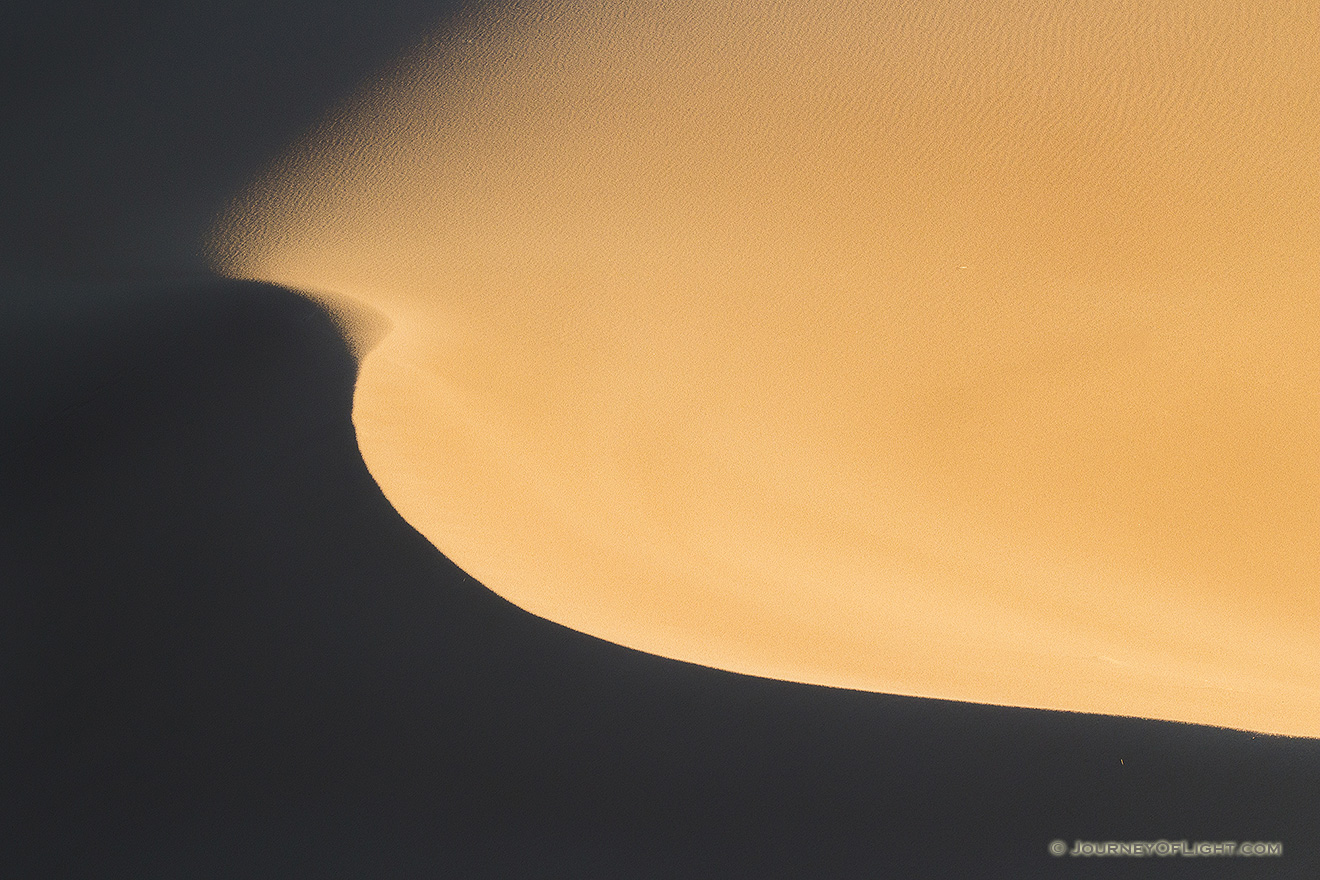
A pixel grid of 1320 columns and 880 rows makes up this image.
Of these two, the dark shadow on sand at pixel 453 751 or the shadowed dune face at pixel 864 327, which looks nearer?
the dark shadow on sand at pixel 453 751

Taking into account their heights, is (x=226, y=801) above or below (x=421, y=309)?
below

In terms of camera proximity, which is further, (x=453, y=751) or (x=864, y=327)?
(x=864, y=327)

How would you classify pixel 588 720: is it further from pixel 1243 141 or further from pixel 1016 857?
pixel 1243 141

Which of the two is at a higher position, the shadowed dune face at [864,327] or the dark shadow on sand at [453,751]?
the shadowed dune face at [864,327]

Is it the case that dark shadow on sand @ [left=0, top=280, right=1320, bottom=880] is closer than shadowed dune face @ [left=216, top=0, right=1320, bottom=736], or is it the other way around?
dark shadow on sand @ [left=0, top=280, right=1320, bottom=880]

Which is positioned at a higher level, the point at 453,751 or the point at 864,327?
the point at 864,327

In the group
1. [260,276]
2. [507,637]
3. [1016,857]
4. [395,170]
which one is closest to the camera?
[1016,857]

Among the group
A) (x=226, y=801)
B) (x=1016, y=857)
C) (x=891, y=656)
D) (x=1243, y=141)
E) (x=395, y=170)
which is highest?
(x=1243, y=141)

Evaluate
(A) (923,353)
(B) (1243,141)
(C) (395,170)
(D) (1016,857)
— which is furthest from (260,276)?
(B) (1243,141)
